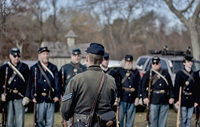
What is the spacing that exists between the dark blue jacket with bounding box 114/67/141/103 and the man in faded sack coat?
2.70 meters

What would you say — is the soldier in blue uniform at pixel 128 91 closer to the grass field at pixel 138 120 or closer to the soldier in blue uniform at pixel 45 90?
the soldier in blue uniform at pixel 45 90

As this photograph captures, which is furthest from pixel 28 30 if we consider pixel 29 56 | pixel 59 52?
pixel 59 52

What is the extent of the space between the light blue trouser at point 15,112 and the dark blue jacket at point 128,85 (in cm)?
235

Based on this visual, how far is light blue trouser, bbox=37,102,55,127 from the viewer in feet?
17.7

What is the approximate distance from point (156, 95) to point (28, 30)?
109ft

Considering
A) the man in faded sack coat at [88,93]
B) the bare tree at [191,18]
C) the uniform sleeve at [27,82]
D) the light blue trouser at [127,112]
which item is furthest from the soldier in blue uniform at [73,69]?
the bare tree at [191,18]

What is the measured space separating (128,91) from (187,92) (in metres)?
1.47

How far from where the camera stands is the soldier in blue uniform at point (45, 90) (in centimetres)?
541

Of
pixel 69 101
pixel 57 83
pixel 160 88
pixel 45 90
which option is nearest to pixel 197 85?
pixel 160 88

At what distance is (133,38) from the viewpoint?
1399 inches

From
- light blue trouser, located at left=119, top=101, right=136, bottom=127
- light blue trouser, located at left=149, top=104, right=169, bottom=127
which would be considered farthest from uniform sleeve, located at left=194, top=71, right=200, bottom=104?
light blue trouser, located at left=119, top=101, right=136, bottom=127

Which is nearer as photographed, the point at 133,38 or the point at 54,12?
the point at 133,38

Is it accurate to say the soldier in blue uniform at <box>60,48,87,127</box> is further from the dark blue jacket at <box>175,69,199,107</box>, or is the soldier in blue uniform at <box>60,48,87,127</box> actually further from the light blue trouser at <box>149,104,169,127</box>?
the dark blue jacket at <box>175,69,199,107</box>

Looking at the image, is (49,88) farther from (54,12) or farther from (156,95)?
(54,12)
